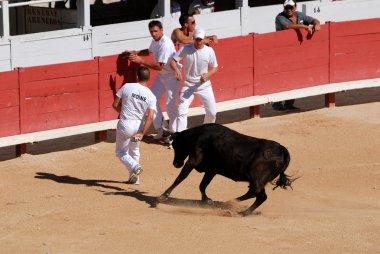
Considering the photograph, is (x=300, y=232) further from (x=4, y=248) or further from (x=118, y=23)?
(x=118, y=23)

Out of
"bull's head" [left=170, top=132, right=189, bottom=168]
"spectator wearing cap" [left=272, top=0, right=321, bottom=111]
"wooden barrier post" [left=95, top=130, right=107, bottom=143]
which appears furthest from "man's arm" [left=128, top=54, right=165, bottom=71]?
"bull's head" [left=170, top=132, right=189, bottom=168]

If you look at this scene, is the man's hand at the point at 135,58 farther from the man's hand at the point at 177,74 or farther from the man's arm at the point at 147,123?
the man's arm at the point at 147,123

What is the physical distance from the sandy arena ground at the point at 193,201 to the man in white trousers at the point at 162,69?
466 mm

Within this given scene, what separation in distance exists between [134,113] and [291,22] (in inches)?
209

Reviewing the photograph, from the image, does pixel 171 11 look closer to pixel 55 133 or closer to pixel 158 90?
pixel 158 90

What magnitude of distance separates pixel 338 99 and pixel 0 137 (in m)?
6.05

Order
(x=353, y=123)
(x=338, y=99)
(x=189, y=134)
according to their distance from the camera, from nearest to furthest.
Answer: (x=189, y=134) < (x=353, y=123) < (x=338, y=99)

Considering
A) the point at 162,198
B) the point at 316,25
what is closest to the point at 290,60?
the point at 316,25

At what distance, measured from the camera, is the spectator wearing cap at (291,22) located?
19.0 m

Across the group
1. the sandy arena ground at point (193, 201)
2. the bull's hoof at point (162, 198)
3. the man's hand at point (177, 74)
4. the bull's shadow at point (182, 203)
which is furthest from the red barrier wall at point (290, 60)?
the bull's hoof at point (162, 198)

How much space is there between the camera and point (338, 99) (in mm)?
20094

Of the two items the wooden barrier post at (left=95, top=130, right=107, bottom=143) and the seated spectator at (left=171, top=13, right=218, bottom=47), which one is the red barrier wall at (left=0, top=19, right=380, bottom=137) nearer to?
the wooden barrier post at (left=95, top=130, right=107, bottom=143)

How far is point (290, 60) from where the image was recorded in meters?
19.3

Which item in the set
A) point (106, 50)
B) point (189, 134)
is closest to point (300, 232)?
point (189, 134)
